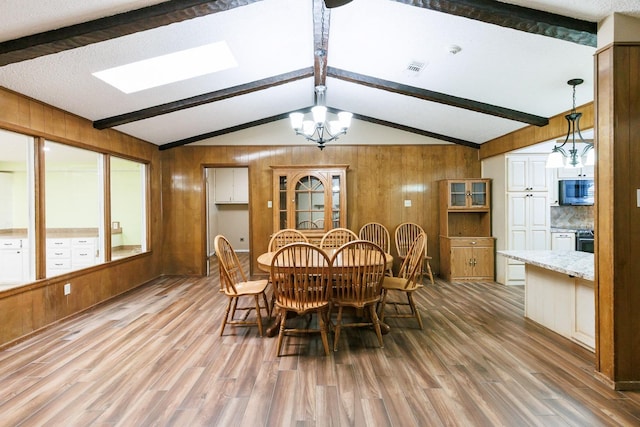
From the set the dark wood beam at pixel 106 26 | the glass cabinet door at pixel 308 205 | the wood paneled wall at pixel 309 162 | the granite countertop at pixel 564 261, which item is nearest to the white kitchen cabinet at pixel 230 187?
the wood paneled wall at pixel 309 162

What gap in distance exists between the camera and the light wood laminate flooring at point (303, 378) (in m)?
1.80

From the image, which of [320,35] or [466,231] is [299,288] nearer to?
[320,35]

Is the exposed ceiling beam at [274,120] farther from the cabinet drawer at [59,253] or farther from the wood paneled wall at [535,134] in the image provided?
the cabinet drawer at [59,253]

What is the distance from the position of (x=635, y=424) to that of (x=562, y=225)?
14.9 feet

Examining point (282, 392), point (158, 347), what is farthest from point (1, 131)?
point (282, 392)

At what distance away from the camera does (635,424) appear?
5.61ft

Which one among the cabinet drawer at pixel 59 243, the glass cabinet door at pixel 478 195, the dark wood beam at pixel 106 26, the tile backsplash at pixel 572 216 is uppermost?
the dark wood beam at pixel 106 26

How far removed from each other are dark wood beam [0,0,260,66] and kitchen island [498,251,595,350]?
328 centimetres

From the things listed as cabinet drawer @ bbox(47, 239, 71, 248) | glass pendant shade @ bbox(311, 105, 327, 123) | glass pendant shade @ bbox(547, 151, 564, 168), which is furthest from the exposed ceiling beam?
glass pendant shade @ bbox(547, 151, 564, 168)

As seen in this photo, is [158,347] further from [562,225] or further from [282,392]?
[562,225]

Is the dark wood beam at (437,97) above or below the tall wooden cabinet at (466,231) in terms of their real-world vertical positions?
above

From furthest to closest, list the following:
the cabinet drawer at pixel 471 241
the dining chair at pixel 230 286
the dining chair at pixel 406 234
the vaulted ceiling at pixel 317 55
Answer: the dining chair at pixel 406 234 → the cabinet drawer at pixel 471 241 → the dining chair at pixel 230 286 → the vaulted ceiling at pixel 317 55

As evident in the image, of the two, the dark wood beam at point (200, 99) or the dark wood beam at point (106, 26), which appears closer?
the dark wood beam at point (106, 26)

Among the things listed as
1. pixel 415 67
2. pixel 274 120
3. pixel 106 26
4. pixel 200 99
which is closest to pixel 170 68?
pixel 200 99
